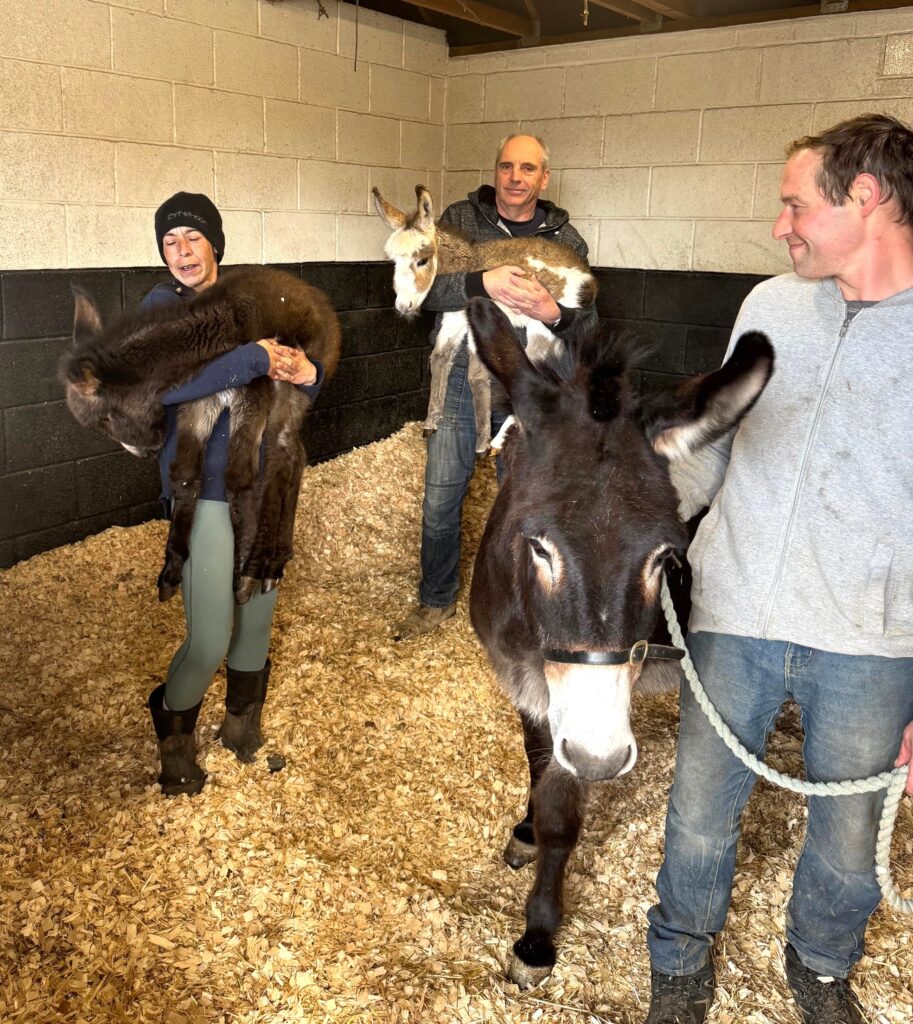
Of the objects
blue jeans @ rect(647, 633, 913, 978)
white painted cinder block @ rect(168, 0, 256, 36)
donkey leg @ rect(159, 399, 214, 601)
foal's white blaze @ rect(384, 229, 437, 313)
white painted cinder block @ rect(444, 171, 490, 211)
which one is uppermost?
white painted cinder block @ rect(168, 0, 256, 36)

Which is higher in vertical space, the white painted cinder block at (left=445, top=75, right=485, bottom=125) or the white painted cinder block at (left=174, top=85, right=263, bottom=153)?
the white painted cinder block at (left=445, top=75, right=485, bottom=125)

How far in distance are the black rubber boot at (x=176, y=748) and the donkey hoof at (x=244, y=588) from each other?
415 mm

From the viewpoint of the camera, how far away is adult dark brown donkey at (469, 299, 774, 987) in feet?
5.18

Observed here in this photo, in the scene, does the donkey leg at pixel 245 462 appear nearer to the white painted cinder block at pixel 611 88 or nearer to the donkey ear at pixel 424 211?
the donkey ear at pixel 424 211

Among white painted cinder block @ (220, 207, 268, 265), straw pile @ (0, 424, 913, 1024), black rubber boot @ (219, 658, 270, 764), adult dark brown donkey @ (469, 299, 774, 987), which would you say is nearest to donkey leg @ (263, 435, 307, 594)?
black rubber boot @ (219, 658, 270, 764)

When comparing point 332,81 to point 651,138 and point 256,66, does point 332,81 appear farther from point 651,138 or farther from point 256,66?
point 651,138

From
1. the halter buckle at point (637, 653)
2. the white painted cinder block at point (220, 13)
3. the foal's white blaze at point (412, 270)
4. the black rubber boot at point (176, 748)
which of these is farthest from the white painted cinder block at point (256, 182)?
the halter buckle at point (637, 653)

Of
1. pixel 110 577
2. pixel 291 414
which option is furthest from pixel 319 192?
pixel 291 414

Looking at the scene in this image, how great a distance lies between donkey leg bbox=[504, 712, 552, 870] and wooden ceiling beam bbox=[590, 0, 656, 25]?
4543mm

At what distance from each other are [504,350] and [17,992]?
6.29 feet

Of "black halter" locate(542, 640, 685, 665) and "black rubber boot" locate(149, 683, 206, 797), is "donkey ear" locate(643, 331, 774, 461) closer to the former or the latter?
"black halter" locate(542, 640, 685, 665)

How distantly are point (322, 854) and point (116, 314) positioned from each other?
2178 millimetres

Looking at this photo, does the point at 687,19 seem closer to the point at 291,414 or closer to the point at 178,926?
the point at 291,414

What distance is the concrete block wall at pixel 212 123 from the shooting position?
13.8 ft
